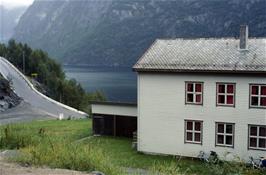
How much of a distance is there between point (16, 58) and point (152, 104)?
81754 mm

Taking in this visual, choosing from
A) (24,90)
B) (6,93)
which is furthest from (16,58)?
(6,93)

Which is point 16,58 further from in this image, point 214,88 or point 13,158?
point 13,158

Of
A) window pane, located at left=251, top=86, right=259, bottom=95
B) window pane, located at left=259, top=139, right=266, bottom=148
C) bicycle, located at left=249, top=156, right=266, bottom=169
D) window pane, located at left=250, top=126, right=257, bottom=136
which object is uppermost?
window pane, located at left=251, top=86, right=259, bottom=95

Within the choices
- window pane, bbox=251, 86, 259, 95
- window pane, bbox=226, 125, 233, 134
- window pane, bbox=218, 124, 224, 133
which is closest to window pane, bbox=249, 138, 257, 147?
window pane, bbox=226, 125, 233, 134

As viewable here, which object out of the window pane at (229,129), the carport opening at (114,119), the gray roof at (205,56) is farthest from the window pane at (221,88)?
the carport opening at (114,119)

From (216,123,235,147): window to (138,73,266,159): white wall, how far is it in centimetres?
28

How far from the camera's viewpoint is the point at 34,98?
74312 millimetres

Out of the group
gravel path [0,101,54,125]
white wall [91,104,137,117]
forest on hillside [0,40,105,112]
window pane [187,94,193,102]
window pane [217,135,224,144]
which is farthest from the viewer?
forest on hillside [0,40,105,112]

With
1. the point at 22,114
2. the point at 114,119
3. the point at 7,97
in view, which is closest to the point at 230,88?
the point at 114,119

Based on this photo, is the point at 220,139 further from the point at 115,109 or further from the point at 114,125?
the point at 114,125

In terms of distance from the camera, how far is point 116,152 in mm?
32531

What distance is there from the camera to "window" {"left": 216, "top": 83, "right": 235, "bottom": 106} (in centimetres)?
3028

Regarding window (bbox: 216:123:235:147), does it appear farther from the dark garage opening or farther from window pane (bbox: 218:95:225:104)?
the dark garage opening

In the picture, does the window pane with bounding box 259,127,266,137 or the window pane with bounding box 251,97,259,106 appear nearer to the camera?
the window pane with bounding box 259,127,266,137
